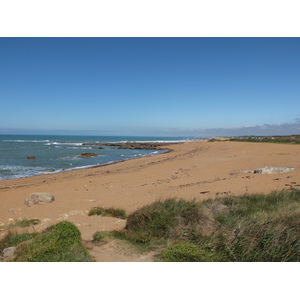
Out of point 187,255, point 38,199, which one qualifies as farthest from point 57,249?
point 38,199

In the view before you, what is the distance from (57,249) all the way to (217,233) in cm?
313

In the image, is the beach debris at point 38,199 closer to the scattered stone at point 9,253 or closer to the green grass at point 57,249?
the scattered stone at point 9,253

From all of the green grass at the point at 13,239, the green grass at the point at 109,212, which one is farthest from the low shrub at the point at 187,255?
the green grass at the point at 109,212

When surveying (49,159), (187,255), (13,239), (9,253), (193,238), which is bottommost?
(49,159)

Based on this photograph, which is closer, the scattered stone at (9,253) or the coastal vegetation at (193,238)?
the coastal vegetation at (193,238)

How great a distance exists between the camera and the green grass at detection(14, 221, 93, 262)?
367 cm

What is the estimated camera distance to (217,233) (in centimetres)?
425

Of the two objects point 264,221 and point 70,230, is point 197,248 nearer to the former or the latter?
point 264,221

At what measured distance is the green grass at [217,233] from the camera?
3.64m

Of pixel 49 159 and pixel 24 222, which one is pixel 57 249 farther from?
pixel 49 159

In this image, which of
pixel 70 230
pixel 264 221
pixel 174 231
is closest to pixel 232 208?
pixel 264 221

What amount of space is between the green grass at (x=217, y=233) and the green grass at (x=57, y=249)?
1290 millimetres

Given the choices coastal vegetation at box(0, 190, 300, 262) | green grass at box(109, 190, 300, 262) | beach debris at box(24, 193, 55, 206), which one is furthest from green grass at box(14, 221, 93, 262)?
beach debris at box(24, 193, 55, 206)

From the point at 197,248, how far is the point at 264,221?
5.41 ft
